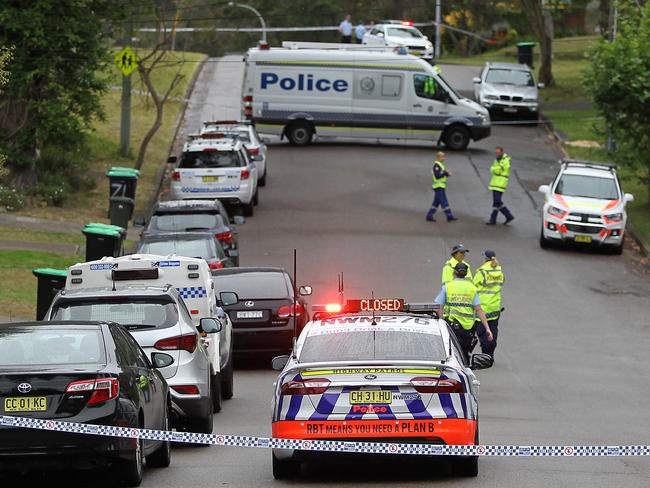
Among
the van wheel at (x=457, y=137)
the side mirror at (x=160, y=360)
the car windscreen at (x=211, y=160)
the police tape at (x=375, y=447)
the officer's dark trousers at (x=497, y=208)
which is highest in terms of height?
the side mirror at (x=160, y=360)

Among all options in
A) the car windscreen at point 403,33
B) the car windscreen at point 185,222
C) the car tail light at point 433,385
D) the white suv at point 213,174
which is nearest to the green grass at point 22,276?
the car windscreen at point 185,222

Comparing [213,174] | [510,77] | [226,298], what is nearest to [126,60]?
[213,174]

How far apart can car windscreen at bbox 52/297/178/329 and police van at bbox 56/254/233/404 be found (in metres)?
1.87

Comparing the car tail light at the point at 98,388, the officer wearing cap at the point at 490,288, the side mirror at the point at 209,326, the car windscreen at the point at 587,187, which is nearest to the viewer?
the car tail light at the point at 98,388

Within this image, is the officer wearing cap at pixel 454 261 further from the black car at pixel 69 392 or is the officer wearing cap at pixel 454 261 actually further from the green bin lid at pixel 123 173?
the green bin lid at pixel 123 173

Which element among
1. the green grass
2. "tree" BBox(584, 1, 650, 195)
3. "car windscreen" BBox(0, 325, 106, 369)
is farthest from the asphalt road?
the green grass

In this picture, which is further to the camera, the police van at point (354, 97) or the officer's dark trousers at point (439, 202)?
the police van at point (354, 97)

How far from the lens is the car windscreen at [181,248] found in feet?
76.8

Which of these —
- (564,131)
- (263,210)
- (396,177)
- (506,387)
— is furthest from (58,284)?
(564,131)

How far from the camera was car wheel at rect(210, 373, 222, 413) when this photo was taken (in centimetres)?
1669

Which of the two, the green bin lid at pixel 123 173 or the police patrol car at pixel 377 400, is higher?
the police patrol car at pixel 377 400

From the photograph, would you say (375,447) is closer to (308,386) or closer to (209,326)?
(308,386)

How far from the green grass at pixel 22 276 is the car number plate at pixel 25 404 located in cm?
1382

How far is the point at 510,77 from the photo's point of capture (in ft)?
170
